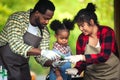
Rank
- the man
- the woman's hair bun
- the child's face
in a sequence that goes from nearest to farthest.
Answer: the man, the child's face, the woman's hair bun

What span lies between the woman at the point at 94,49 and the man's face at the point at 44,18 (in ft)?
0.75

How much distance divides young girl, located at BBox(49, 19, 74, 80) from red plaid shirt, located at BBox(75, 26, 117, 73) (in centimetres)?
11

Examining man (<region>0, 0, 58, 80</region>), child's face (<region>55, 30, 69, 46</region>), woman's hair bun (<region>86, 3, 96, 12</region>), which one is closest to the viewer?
man (<region>0, 0, 58, 80</region>)

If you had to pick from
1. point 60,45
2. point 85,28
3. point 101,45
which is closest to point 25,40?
point 60,45

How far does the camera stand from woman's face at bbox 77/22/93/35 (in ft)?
8.02

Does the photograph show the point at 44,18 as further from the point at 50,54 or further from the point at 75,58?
the point at 75,58

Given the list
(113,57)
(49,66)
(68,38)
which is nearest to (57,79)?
(49,66)

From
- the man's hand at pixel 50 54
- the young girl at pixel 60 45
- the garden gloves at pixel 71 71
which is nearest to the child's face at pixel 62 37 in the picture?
the young girl at pixel 60 45

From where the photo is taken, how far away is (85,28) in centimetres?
245

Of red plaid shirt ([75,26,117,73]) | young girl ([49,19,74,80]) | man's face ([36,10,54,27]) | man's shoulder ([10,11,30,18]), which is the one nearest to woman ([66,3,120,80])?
red plaid shirt ([75,26,117,73])

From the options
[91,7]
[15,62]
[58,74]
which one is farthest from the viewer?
[91,7]

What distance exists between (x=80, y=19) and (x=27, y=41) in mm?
498

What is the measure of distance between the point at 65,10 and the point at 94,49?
413mm

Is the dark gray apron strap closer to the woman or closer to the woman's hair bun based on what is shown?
the woman
